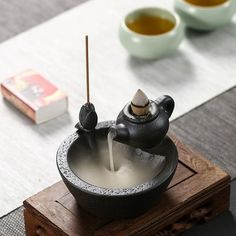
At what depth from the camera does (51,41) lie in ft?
9.37

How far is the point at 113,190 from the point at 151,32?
985 mm

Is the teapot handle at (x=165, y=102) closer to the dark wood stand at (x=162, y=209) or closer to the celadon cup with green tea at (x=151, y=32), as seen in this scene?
the dark wood stand at (x=162, y=209)

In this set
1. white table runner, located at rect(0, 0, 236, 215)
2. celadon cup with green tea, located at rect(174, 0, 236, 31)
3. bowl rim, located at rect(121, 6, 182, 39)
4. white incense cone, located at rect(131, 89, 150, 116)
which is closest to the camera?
white incense cone, located at rect(131, 89, 150, 116)

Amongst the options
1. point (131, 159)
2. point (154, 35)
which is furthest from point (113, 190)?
point (154, 35)

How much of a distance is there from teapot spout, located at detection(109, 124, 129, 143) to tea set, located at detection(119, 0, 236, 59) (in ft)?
2.60

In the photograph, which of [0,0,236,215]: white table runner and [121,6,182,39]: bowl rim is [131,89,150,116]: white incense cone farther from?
[121,6,182,39]: bowl rim

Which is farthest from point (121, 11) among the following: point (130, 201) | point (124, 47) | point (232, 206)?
point (130, 201)

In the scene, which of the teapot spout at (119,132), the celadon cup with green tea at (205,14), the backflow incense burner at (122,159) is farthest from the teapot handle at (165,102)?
the celadon cup with green tea at (205,14)

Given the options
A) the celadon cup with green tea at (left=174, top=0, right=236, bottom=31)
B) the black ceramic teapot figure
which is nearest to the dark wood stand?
the black ceramic teapot figure

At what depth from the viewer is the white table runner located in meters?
2.40

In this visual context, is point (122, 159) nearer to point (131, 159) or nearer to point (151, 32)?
point (131, 159)

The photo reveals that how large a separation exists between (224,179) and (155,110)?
0.88 ft

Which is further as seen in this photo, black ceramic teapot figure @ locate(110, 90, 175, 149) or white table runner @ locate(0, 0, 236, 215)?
white table runner @ locate(0, 0, 236, 215)

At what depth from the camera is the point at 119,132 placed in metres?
1.94
